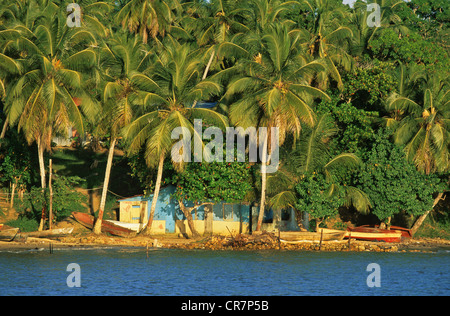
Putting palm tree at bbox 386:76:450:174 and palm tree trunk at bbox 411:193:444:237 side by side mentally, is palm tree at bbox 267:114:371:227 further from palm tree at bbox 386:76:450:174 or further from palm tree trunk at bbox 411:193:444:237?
palm tree trunk at bbox 411:193:444:237

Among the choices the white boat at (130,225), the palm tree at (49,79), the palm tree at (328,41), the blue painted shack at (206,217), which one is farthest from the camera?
the palm tree at (328,41)

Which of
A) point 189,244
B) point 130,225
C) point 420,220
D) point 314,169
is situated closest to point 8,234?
point 130,225

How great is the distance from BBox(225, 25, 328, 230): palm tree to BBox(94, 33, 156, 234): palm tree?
17.5 feet

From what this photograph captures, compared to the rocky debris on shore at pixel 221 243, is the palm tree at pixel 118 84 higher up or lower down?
higher up

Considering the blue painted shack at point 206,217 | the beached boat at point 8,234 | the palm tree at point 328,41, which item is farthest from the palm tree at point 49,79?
the palm tree at point 328,41

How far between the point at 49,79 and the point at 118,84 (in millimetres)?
3624

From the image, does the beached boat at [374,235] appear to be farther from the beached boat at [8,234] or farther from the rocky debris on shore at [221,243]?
the beached boat at [8,234]

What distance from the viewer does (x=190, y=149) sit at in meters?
36.1

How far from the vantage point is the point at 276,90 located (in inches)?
1394

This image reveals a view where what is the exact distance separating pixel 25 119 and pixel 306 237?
16.2 metres

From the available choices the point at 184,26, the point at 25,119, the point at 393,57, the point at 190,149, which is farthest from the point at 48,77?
the point at 393,57

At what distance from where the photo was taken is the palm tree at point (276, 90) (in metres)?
35.8

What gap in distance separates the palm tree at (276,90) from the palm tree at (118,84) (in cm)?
533

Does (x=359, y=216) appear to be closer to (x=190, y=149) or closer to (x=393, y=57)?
(x=393, y=57)
